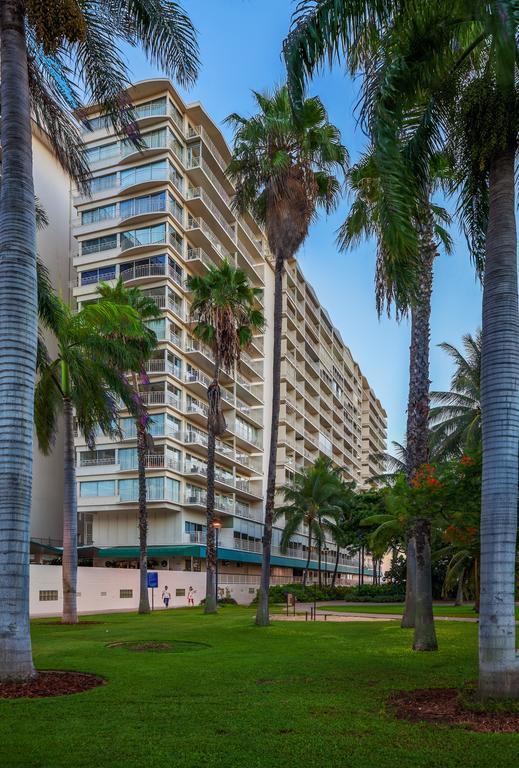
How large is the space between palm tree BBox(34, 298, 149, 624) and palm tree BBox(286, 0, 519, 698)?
15.9 metres

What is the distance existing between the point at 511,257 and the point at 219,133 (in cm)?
5551

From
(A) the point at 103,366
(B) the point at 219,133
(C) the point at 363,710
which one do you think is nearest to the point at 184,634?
(A) the point at 103,366

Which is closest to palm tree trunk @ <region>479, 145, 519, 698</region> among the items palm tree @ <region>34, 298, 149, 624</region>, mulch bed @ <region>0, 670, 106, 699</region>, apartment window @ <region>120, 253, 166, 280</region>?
mulch bed @ <region>0, 670, 106, 699</region>

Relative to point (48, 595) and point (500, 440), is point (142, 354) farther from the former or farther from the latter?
point (500, 440)

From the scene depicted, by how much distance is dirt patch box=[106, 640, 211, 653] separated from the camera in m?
16.3

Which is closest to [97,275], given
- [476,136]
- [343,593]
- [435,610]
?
[343,593]

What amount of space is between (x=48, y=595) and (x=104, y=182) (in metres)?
34.4

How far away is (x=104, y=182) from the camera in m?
57.5

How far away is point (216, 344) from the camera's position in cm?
3384

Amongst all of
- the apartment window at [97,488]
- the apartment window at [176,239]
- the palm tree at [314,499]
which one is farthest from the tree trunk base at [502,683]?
the palm tree at [314,499]

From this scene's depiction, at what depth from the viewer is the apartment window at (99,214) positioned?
56.7 meters

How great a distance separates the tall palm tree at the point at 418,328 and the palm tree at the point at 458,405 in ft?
70.4

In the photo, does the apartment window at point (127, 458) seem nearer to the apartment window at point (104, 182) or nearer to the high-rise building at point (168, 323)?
the high-rise building at point (168, 323)

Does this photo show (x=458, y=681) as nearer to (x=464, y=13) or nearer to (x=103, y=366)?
(x=464, y=13)
